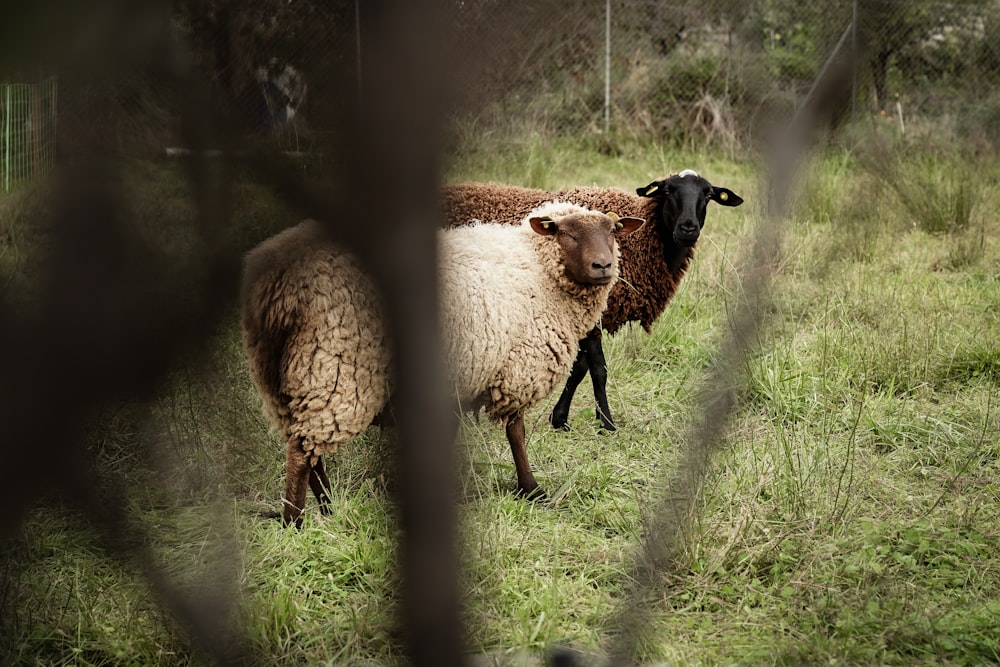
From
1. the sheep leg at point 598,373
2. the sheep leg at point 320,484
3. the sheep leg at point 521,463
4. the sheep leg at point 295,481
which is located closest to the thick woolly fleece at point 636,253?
the sheep leg at point 598,373

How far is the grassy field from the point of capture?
8.48 feet

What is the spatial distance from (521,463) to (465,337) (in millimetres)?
610

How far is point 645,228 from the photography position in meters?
4.99

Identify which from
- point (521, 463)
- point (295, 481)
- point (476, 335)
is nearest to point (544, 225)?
point (476, 335)

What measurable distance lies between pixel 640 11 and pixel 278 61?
1244 centimetres

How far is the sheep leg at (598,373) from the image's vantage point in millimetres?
4547

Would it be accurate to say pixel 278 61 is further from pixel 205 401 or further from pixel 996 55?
pixel 996 55

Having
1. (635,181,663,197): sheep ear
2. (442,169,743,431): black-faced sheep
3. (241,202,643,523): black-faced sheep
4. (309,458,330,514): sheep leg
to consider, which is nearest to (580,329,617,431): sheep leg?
(442,169,743,431): black-faced sheep

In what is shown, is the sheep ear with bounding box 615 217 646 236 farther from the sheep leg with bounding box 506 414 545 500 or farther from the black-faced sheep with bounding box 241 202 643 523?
the sheep leg with bounding box 506 414 545 500

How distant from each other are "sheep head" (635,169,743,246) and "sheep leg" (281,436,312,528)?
7.63 feet

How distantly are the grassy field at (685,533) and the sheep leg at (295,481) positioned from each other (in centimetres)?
8

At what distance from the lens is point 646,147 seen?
11.1m

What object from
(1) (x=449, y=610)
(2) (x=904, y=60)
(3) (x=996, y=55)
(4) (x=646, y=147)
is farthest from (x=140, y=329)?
(3) (x=996, y=55)

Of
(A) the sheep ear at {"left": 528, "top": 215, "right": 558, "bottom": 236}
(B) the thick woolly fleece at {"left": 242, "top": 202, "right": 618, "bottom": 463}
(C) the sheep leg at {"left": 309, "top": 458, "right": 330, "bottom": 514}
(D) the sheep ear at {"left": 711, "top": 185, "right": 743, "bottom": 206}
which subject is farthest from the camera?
(D) the sheep ear at {"left": 711, "top": 185, "right": 743, "bottom": 206}
